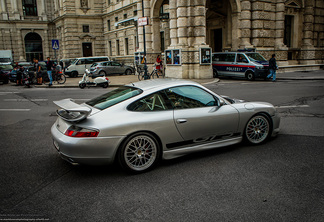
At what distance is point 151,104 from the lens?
15.1 feet

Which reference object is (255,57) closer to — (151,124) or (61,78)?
(61,78)

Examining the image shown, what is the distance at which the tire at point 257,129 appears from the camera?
5355mm

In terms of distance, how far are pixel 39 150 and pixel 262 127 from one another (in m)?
4.20

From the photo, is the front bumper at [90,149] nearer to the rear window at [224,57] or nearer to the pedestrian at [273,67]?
the pedestrian at [273,67]

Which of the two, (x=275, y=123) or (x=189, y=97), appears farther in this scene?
(x=275, y=123)

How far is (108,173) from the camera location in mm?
4441

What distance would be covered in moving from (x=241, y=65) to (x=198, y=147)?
15.6 m

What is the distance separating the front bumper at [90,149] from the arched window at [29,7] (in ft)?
173

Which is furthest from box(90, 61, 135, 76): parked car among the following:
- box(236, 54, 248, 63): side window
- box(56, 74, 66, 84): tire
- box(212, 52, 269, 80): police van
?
box(236, 54, 248, 63): side window

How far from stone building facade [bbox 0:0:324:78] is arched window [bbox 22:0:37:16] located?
32.1 feet

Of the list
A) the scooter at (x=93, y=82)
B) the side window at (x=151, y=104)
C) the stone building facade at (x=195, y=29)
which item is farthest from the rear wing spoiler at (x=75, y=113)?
the stone building facade at (x=195, y=29)

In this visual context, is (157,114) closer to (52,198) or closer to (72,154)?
(72,154)

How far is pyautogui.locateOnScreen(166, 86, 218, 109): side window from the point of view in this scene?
189 inches

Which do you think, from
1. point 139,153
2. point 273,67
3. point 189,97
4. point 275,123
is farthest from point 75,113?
point 273,67
